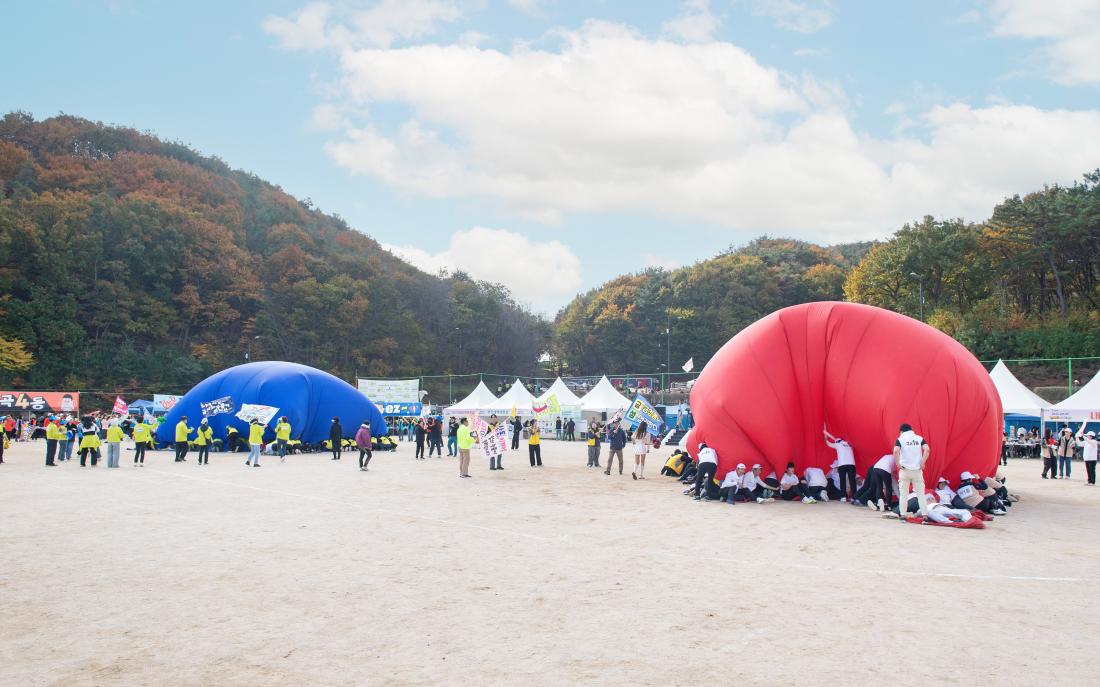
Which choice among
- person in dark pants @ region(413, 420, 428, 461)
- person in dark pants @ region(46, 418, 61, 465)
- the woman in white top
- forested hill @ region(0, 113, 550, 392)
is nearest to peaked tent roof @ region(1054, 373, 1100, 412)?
the woman in white top

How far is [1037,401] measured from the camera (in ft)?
98.3

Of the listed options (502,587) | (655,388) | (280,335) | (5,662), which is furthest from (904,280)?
(5,662)

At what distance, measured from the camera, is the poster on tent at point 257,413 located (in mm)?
28125

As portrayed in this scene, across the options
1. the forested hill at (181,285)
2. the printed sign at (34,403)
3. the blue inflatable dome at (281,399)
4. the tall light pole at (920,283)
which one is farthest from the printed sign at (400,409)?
the tall light pole at (920,283)

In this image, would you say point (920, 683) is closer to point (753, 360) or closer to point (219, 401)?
point (753, 360)

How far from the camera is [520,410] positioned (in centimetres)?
4284

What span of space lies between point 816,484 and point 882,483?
141 centimetres

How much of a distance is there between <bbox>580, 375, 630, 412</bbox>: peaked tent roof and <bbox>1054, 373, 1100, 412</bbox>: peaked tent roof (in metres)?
18.5

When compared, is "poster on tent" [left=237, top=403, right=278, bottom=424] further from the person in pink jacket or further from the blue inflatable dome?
the person in pink jacket

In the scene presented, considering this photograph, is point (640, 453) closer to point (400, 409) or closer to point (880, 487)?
point (880, 487)

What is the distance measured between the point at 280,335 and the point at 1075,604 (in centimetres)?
6666

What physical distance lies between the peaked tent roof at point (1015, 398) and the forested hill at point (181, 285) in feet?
168

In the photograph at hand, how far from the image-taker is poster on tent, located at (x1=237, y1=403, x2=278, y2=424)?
2812 cm

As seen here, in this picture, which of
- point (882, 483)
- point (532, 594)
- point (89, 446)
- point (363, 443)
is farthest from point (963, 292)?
point (532, 594)
